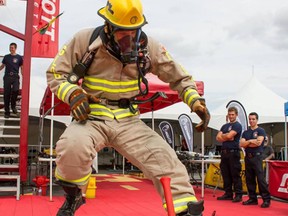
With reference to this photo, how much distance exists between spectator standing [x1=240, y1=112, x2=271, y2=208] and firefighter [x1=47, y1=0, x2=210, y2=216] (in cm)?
425

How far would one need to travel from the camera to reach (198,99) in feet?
10.3

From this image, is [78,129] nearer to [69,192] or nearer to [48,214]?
[69,192]

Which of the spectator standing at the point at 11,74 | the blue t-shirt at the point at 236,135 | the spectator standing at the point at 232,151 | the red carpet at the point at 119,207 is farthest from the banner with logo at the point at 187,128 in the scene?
the spectator standing at the point at 11,74

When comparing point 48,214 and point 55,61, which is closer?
point 55,61

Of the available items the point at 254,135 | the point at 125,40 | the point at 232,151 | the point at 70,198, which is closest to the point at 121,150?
the point at 70,198

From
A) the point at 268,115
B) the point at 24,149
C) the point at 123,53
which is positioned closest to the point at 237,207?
the point at 24,149

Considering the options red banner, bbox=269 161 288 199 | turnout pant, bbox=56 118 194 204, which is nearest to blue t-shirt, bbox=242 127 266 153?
red banner, bbox=269 161 288 199

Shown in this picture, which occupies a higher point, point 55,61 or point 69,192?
point 55,61

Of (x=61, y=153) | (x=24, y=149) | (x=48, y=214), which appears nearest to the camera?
(x=61, y=153)

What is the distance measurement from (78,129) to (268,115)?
1541cm

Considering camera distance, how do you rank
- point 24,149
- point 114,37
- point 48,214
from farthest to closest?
1. point 24,149
2. point 48,214
3. point 114,37

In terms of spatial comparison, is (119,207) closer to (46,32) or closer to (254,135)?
(254,135)

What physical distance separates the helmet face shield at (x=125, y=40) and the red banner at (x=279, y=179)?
5.78m

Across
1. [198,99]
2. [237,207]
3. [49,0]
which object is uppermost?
[49,0]
